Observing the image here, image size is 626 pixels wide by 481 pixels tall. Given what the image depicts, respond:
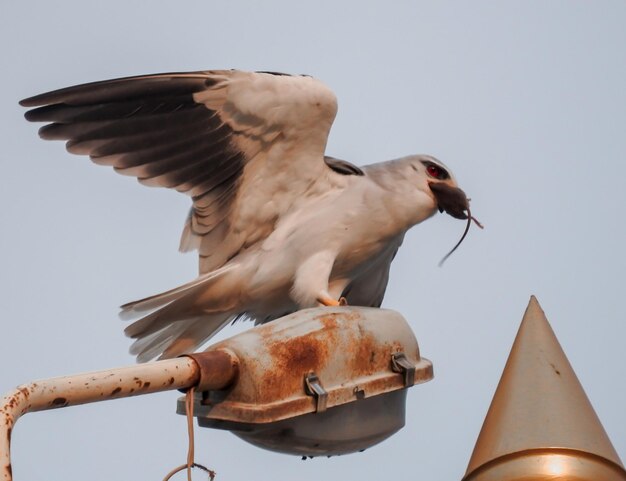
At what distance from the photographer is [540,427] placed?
3.69m

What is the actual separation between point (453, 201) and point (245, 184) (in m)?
1.06

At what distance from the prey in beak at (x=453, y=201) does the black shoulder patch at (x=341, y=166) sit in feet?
1.29

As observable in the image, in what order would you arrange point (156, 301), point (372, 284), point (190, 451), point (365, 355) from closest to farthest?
1. point (190, 451)
2. point (365, 355)
3. point (156, 301)
4. point (372, 284)

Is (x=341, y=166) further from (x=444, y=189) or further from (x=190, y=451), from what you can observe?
(x=190, y=451)

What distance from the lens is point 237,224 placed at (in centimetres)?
689

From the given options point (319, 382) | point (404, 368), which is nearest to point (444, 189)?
point (404, 368)

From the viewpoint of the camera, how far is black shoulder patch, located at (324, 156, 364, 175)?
7.01 metres

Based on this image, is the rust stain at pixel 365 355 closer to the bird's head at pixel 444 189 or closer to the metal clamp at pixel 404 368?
the metal clamp at pixel 404 368

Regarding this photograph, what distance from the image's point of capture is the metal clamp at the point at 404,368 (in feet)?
13.7

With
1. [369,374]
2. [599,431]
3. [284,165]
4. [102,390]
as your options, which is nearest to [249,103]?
[284,165]

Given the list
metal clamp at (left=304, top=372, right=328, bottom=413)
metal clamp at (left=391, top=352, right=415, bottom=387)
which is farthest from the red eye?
metal clamp at (left=304, top=372, right=328, bottom=413)

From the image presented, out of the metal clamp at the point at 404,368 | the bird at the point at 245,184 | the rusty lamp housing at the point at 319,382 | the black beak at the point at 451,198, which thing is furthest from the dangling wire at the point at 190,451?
the black beak at the point at 451,198

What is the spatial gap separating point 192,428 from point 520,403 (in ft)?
3.10

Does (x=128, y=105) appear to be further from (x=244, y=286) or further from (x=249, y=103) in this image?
(x=244, y=286)
